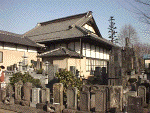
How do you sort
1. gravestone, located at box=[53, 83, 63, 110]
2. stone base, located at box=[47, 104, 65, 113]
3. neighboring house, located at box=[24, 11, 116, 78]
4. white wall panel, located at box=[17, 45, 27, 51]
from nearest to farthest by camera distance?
stone base, located at box=[47, 104, 65, 113]
gravestone, located at box=[53, 83, 63, 110]
neighboring house, located at box=[24, 11, 116, 78]
white wall panel, located at box=[17, 45, 27, 51]

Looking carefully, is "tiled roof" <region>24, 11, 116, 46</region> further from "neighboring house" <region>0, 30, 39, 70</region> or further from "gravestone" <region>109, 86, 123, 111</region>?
"gravestone" <region>109, 86, 123, 111</region>

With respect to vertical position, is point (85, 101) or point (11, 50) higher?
point (11, 50)

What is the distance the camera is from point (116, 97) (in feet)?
16.0

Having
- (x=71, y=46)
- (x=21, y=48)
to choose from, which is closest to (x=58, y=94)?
(x=71, y=46)

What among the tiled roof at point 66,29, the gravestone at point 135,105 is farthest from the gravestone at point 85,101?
the tiled roof at point 66,29

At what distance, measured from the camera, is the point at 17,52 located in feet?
57.6

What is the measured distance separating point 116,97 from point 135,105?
0.74 m

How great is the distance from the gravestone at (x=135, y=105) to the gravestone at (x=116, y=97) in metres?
0.51

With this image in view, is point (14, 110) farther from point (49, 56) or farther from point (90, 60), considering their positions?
point (90, 60)

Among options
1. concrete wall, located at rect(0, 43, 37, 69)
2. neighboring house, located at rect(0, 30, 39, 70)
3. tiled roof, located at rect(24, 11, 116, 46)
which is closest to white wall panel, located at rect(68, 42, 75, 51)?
tiled roof, located at rect(24, 11, 116, 46)

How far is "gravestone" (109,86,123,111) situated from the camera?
484 cm

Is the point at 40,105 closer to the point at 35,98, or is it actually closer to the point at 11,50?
the point at 35,98

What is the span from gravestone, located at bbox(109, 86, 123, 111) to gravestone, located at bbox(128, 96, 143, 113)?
506mm

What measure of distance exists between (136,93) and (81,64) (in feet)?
41.0
